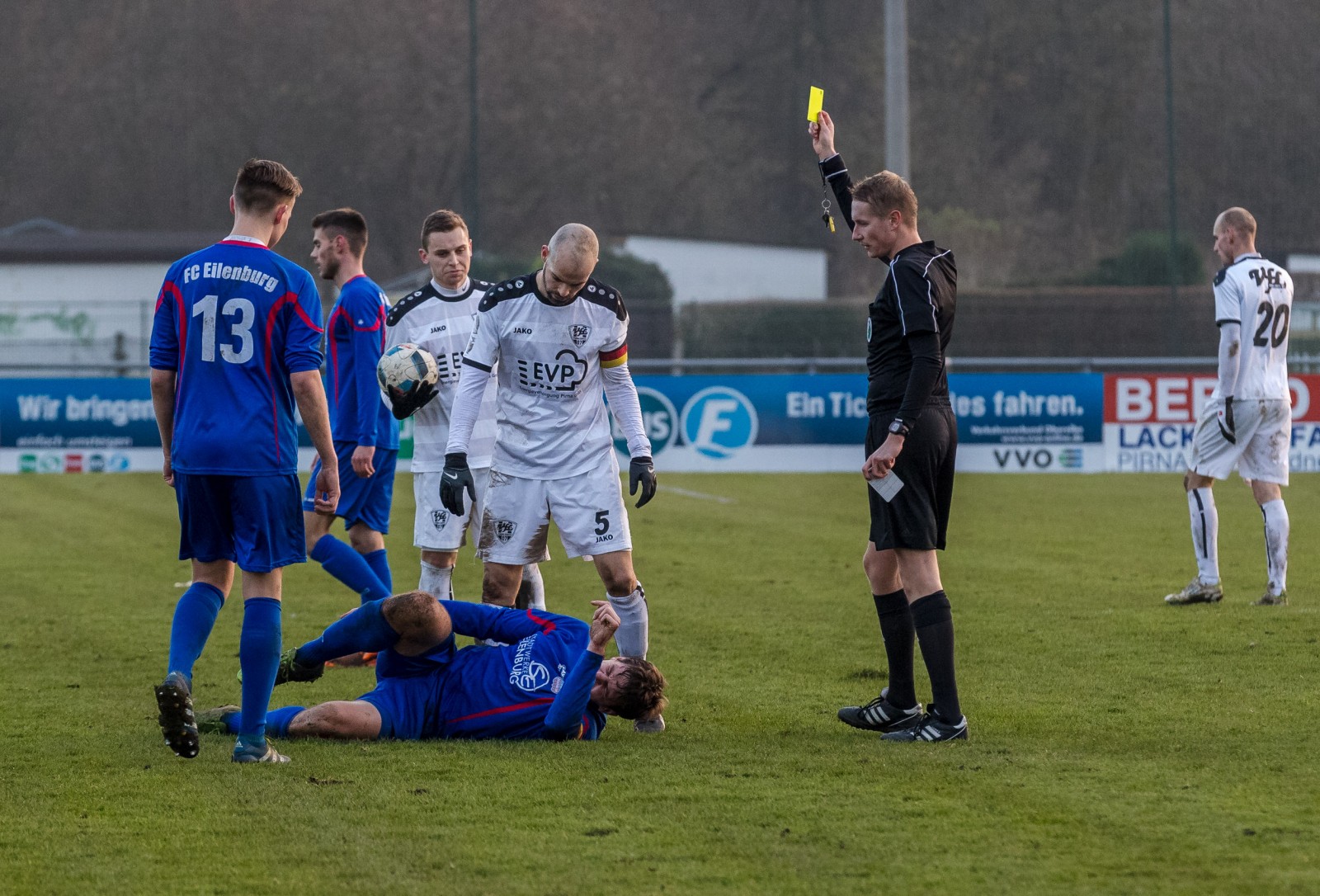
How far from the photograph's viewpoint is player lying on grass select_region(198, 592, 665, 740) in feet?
18.7

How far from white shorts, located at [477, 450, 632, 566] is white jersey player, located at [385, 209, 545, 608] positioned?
113cm

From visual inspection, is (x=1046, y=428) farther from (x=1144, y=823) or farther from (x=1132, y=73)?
(x=1132, y=73)

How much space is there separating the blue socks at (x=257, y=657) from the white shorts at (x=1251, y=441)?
6031 millimetres

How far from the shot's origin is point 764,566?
1163 centimetres

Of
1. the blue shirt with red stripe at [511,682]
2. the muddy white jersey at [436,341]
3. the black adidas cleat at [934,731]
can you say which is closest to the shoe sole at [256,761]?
the blue shirt with red stripe at [511,682]

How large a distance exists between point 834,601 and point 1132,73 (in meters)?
39.4

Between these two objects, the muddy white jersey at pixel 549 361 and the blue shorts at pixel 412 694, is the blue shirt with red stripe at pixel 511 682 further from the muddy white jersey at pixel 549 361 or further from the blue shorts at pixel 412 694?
the muddy white jersey at pixel 549 361

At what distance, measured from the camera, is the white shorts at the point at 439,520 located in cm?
745

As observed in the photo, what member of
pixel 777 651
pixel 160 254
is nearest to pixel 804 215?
pixel 160 254

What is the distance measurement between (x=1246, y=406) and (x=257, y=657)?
628 centimetres

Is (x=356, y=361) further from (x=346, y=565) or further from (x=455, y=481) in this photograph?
(x=455, y=481)

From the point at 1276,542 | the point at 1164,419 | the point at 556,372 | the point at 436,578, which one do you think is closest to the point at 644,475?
the point at 556,372

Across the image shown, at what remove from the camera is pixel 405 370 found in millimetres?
7270

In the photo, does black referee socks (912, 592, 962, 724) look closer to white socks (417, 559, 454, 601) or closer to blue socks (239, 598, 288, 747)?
blue socks (239, 598, 288, 747)
